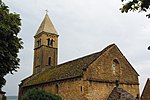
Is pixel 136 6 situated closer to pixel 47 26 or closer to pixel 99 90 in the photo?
pixel 99 90

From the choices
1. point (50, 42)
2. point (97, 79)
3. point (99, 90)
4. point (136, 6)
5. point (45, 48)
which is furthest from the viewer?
point (50, 42)

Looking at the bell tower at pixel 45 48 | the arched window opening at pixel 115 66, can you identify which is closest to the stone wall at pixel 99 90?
the arched window opening at pixel 115 66

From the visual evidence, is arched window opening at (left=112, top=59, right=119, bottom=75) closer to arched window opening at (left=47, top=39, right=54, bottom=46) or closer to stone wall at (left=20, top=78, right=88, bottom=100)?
stone wall at (left=20, top=78, right=88, bottom=100)

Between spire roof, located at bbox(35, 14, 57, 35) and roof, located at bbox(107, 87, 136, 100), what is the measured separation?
24.6m

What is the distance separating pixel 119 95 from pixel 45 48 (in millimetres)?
24209

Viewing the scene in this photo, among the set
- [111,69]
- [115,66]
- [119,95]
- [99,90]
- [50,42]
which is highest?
[50,42]

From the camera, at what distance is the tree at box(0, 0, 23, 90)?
21.2m

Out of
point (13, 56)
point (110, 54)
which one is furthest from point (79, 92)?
point (13, 56)

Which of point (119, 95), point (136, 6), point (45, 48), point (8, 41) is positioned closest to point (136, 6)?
point (136, 6)

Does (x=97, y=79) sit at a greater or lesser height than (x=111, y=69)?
lesser

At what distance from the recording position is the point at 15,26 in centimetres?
2286

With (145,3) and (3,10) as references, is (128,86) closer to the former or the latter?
(3,10)

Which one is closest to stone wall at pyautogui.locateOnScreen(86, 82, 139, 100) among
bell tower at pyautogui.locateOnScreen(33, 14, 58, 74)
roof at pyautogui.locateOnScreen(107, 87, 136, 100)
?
roof at pyautogui.locateOnScreen(107, 87, 136, 100)

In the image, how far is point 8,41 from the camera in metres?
22.5
